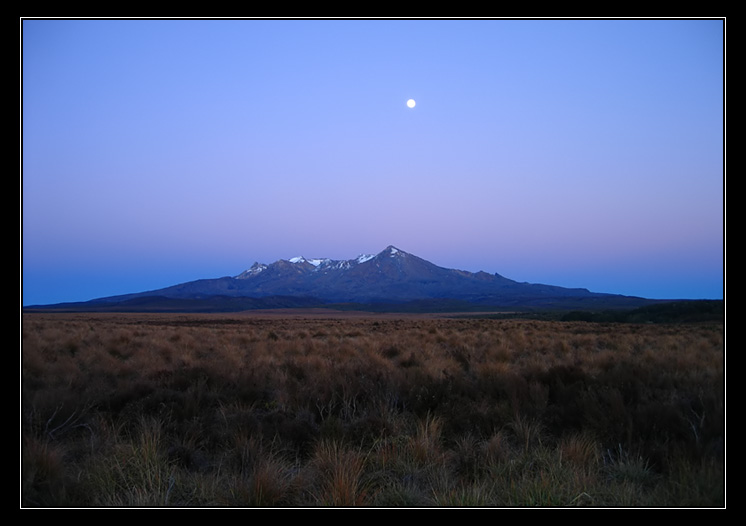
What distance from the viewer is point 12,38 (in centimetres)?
401

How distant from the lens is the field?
4.34m

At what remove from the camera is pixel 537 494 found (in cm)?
425

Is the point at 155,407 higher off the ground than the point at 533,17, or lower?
lower

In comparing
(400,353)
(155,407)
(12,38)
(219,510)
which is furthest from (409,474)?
(400,353)

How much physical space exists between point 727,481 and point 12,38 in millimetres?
7465

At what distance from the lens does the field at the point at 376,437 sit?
4.34 m

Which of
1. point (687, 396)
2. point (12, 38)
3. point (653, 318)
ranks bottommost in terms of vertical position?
point (653, 318)

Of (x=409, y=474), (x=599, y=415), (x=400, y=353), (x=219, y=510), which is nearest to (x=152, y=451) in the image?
(x=219, y=510)

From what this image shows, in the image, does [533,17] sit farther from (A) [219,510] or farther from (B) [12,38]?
(A) [219,510]

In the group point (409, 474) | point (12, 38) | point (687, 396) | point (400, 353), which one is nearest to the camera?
point (12, 38)

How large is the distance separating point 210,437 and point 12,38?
4757mm

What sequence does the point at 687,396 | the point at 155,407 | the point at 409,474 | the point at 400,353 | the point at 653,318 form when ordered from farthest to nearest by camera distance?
the point at 653,318 < the point at 400,353 < the point at 155,407 < the point at 687,396 < the point at 409,474

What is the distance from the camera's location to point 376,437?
5871 mm

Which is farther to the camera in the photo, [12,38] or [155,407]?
[155,407]
